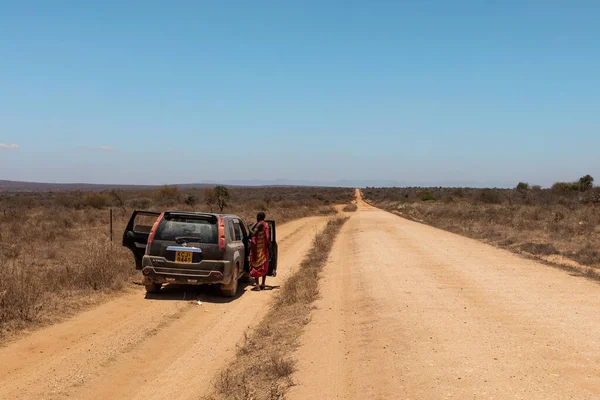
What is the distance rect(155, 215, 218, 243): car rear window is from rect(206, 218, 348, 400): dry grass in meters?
1.99

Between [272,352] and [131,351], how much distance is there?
197cm

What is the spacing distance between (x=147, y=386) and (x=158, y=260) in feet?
15.9

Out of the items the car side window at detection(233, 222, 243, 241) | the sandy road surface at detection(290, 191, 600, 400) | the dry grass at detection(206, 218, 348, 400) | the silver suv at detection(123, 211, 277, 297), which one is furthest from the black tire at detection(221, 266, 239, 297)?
the sandy road surface at detection(290, 191, 600, 400)

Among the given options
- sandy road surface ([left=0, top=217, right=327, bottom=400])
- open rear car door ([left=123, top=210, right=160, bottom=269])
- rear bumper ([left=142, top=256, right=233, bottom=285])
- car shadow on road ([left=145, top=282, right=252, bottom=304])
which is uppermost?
open rear car door ([left=123, top=210, right=160, bottom=269])

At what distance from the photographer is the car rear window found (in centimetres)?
1118

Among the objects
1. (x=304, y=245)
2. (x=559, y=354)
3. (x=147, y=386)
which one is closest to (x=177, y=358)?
(x=147, y=386)

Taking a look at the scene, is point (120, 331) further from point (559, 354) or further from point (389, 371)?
point (559, 354)

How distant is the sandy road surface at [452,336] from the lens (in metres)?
5.51

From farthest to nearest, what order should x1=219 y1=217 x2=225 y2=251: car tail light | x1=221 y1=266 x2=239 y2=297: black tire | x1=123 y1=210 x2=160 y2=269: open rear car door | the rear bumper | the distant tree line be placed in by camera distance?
the distant tree line → x1=123 y1=210 x2=160 y2=269: open rear car door → x1=221 y1=266 x2=239 y2=297: black tire → x1=219 y1=217 x2=225 y2=251: car tail light → the rear bumper

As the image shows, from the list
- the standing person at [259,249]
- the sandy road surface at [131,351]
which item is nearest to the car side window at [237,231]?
the standing person at [259,249]

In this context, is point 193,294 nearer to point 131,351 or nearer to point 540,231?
point 131,351

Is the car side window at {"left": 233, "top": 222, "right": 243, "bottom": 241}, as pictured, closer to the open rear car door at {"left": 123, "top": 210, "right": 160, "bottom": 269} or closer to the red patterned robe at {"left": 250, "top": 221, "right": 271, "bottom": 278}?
the red patterned robe at {"left": 250, "top": 221, "right": 271, "bottom": 278}

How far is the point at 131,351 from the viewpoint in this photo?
7.51 m

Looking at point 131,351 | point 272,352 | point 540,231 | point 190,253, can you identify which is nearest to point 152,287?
point 190,253
